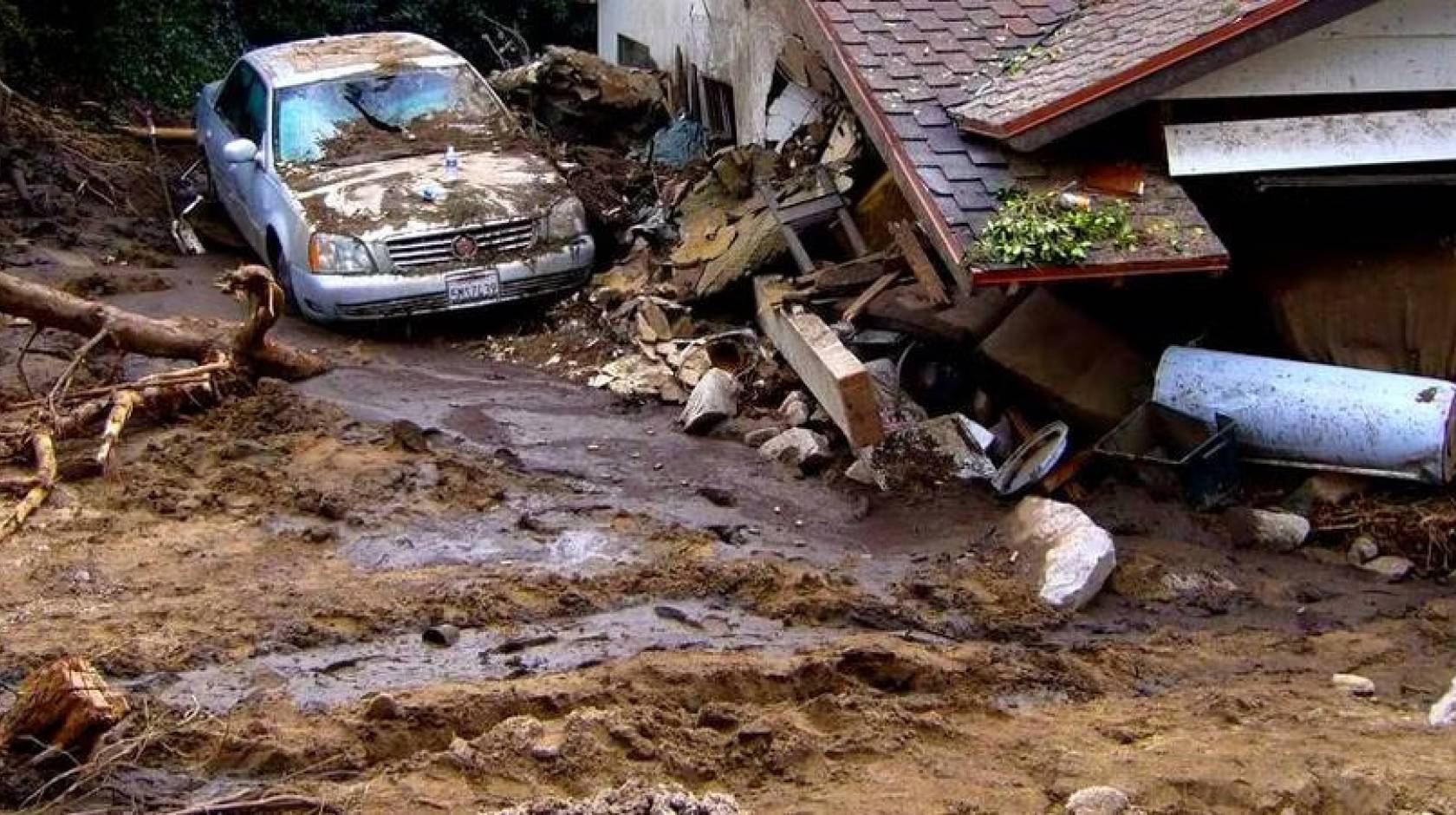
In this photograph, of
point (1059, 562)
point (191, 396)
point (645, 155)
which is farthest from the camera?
point (645, 155)

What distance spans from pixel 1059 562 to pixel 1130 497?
1187 mm

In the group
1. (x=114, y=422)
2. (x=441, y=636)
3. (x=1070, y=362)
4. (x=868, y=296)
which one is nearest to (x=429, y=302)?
(x=114, y=422)

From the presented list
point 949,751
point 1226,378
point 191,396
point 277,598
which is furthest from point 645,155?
point 949,751

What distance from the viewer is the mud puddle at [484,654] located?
6.55 meters

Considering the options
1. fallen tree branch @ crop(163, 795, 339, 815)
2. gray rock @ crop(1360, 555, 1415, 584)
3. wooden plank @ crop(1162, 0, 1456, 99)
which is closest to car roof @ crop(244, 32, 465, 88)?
wooden plank @ crop(1162, 0, 1456, 99)

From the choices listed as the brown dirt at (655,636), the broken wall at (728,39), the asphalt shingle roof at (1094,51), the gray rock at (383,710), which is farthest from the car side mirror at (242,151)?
the gray rock at (383,710)

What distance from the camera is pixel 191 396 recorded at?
389 inches

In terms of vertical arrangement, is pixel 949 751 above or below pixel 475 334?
above

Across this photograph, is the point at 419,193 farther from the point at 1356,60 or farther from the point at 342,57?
the point at 1356,60

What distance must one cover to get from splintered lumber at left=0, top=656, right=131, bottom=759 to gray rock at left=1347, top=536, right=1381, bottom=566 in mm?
6118

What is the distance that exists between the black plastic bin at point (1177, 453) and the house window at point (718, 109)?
21.8 ft

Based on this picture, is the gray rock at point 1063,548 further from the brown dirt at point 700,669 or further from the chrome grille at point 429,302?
the chrome grille at point 429,302

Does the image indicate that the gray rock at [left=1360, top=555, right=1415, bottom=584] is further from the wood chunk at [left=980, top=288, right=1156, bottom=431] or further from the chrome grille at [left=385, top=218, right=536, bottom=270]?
the chrome grille at [left=385, top=218, right=536, bottom=270]

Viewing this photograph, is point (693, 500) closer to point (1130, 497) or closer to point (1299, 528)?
point (1130, 497)
